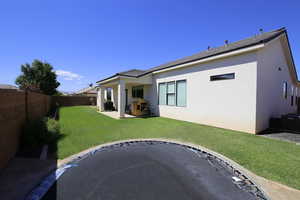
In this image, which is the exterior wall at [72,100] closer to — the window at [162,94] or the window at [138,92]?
the window at [138,92]

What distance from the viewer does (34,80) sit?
84.6ft

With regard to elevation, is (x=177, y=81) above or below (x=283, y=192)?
above

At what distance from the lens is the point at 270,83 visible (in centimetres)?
800

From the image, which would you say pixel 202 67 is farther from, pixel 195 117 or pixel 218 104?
pixel 195 117

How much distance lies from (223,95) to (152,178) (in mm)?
6501

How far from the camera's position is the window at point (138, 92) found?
49.6ft

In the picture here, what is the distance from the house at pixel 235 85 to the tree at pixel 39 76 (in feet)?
71.1

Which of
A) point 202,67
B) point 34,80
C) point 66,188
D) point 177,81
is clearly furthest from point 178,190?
point 34,80

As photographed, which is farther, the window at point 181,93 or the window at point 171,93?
the window at point 171,93

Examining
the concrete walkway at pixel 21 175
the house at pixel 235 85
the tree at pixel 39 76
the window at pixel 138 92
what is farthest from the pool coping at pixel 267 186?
the tree at pixel 39 76

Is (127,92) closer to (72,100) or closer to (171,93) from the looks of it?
(171,93)

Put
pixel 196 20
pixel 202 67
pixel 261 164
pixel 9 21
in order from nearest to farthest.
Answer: pixel 261 164 → pixel 9 21 → pixel 202 67 → pixel 196 20

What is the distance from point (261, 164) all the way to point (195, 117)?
5.72 metres

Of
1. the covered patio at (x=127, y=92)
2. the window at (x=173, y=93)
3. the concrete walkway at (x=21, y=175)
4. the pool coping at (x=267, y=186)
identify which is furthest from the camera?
the covered patio at (x=127, y=92)
